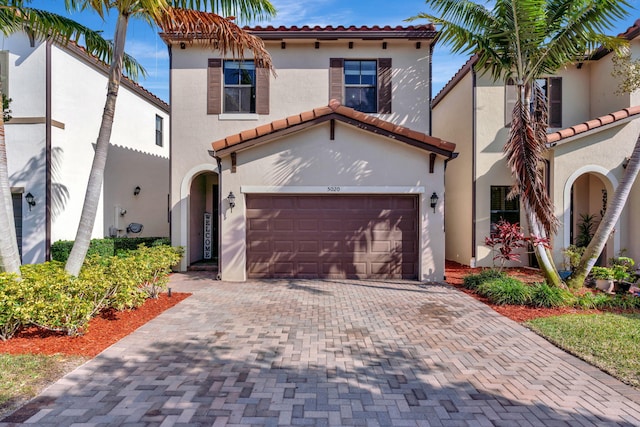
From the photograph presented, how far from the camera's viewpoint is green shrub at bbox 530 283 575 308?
746 cm

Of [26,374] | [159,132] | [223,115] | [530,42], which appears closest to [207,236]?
[223,115]

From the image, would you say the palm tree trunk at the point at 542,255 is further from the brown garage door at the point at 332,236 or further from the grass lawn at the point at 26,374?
the grass lawn at the point at 26,374

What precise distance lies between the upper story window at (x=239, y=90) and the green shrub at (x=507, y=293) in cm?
908

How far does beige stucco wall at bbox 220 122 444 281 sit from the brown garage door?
339 millimetres

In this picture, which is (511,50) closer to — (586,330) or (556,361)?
(586,330)

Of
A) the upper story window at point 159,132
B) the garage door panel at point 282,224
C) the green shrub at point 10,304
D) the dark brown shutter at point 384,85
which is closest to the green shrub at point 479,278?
the garage door panel at point 282,224

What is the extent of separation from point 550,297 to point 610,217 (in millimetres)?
2447

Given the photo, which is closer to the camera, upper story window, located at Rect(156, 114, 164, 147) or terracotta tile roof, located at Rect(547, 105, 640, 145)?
terracotta tile roof, located at Rect(547, 105, 640, 145)

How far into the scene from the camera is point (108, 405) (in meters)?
3.68

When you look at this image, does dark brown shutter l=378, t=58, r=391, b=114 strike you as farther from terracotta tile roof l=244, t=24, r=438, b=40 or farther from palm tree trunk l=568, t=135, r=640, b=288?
palm tree trunk l=568, t=135, r=640, b=288

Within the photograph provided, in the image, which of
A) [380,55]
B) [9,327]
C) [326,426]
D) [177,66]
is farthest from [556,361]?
[177,66]

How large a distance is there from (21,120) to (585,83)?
18.3 m

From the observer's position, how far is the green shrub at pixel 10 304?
16.6 ft

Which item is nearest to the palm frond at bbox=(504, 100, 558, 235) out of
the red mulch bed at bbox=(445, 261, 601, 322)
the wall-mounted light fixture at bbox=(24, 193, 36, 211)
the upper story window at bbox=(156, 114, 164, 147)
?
the red mulch bed at bbox=(445, 261, 601, 322)
